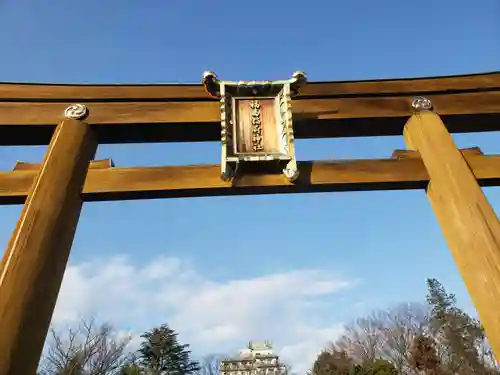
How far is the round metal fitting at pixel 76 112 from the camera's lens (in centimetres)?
389

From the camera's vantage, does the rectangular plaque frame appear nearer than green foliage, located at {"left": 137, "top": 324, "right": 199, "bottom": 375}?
Yes

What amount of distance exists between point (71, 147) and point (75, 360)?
55.7 feet

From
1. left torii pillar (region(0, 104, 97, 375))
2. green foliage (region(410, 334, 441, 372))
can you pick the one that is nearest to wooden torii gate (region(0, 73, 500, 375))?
left torii pillar (region(0, 104, 97, 375))

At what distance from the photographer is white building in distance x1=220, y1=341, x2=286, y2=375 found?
4139cm

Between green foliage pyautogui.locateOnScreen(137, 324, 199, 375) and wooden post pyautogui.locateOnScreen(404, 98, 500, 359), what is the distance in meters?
31.5

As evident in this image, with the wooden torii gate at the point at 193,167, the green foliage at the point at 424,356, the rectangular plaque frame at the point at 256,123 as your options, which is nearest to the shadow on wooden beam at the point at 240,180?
the wooden torii gate at the point at 193,167

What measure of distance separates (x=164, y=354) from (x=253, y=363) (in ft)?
55.0

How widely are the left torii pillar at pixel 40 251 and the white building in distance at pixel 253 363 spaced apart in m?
38.4

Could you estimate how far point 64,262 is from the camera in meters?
3.07

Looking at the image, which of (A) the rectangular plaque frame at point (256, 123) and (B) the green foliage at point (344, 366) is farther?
(B) the green foliage at point (344, 366)

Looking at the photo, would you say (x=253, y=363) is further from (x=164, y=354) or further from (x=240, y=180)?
(x=240, y=180)

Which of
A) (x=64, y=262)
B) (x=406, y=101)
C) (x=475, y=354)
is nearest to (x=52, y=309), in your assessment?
(x=64, y=262)

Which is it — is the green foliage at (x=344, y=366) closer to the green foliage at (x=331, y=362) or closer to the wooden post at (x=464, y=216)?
the green foliage at (x=331, y=362)

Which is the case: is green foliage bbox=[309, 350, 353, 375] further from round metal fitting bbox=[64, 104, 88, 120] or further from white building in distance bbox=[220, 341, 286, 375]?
round metal fitting bbox=[64, 104, 88, 120]
